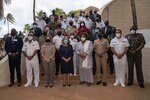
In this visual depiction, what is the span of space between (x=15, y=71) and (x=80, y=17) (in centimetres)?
485

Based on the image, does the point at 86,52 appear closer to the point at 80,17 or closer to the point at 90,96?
the point at 90,96

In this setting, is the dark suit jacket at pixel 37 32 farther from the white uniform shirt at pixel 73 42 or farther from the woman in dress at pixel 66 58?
Answer: the woman in dress at pixel 66 58

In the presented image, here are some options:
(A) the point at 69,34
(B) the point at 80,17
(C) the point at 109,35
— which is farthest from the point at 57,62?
(B) the point at 80,17

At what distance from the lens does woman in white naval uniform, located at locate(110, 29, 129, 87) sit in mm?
13281

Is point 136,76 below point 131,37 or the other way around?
below

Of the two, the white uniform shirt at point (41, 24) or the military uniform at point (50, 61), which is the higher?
the white uniform shirt at point (41, 24)

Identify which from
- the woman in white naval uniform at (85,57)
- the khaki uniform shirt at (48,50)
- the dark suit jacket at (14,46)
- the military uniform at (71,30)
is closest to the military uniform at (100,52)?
the woman in white naval uniform at (85,57)

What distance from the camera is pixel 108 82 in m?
13.9

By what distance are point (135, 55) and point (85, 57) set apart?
5.58ft

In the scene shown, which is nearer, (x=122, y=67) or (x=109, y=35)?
(x=122, y=67)

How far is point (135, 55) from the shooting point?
1326 cm

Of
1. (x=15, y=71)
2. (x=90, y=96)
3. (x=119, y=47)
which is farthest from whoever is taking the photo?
(x=15, y=71)

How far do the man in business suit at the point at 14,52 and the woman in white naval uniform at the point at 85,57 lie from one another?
2069 mm

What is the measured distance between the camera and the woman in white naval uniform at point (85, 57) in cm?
1352
